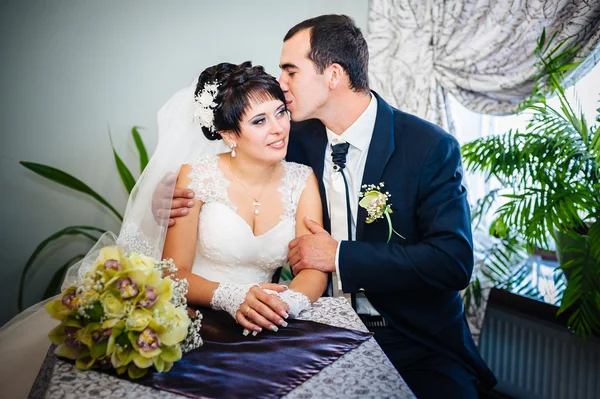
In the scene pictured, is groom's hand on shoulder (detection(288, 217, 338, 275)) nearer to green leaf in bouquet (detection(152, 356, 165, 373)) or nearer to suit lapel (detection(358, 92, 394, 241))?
suit lapel (detection(358, 92, 394, 241))

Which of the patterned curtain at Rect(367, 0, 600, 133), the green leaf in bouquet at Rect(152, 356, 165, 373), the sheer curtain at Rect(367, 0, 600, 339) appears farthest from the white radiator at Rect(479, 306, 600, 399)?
the green leaf in bouquet at Rect(152, 356, 165, 373)

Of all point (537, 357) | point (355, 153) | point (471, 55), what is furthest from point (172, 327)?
point (471, 55)

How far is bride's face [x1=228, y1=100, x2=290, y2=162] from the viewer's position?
2.21 metres

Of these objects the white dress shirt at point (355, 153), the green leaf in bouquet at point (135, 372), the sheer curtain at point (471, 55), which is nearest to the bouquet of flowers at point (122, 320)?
the green leaf in bouquet at point (135, 372)

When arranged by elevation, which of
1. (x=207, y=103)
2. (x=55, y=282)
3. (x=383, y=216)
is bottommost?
(x=55, y=282)

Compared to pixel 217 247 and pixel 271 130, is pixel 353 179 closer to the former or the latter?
pixel 271 130

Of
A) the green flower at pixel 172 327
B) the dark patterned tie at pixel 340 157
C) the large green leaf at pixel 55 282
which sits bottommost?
the large green leaf at pixel 55 282

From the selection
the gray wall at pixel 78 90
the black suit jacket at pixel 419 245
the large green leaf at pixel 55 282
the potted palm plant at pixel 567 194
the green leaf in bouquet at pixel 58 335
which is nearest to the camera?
the green leaf in bouquet at pixel 58 335

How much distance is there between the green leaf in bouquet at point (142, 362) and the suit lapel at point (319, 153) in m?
1.31

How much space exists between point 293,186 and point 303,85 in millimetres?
479

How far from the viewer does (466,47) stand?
3.28 meters

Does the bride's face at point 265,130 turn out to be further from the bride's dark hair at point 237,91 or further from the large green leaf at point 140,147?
the large green leaf at point 140,147

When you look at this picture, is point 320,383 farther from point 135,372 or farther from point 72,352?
point 72,352

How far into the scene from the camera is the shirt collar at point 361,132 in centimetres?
239
